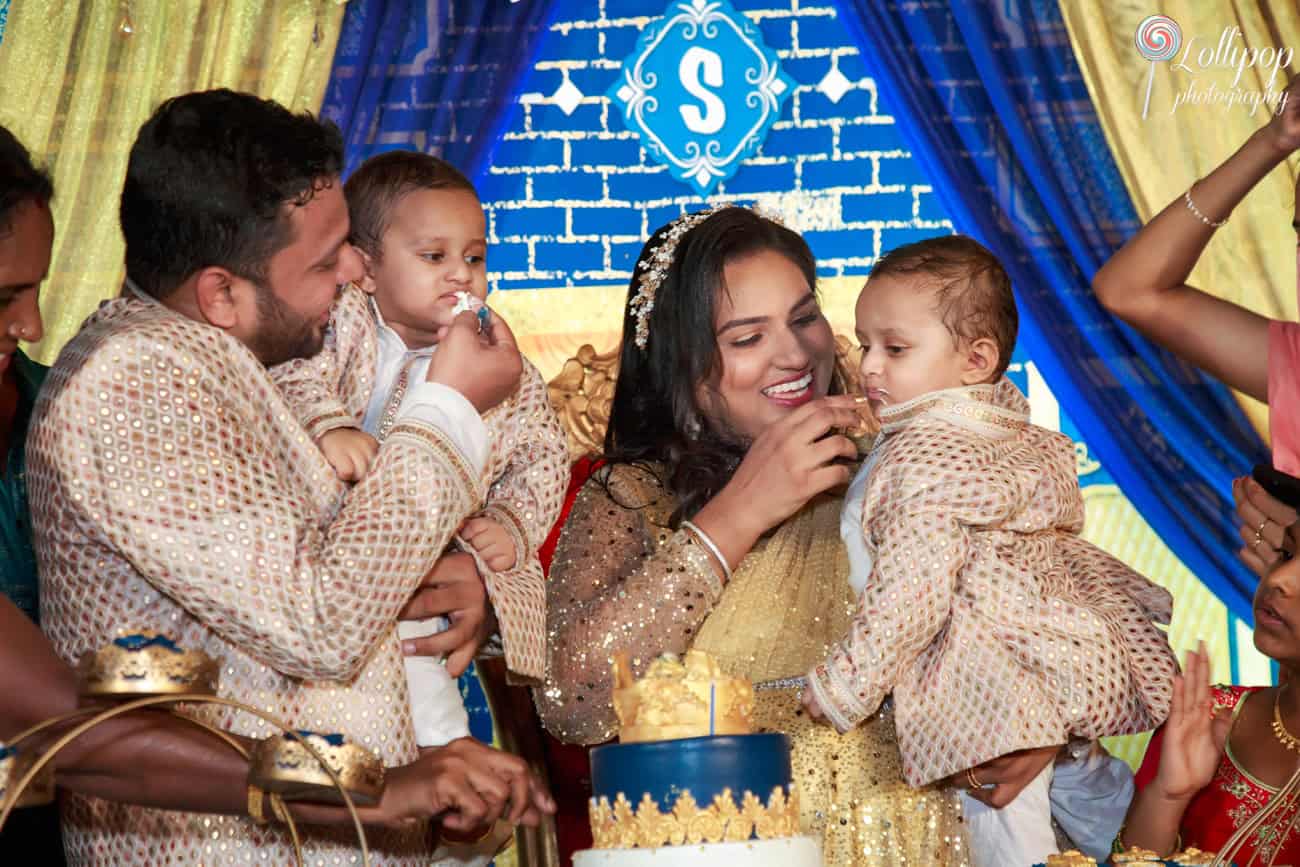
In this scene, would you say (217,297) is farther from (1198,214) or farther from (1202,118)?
(1202,118)

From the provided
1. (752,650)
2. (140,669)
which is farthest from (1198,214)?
(140,669)

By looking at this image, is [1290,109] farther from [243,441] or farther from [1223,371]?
[243,441]

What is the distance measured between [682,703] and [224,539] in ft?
2.12

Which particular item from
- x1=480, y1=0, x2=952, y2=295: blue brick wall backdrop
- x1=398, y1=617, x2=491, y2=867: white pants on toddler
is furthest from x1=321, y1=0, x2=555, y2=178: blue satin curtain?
x1=398, y1=617, x2=491, y2=867: white pants on toddler

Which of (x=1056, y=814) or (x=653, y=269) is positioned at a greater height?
(x=653, y=269)

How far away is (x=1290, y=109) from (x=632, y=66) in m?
2.53

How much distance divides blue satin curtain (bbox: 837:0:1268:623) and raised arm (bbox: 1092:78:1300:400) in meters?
1.48

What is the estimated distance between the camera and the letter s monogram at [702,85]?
5219 mm

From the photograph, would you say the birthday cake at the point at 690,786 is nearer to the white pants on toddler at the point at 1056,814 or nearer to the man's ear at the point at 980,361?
the white pants on toddler at the point at 1056,814

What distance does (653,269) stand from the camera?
3.38 meters

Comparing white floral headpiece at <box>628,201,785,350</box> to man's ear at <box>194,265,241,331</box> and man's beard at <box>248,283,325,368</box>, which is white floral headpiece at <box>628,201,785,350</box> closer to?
man's beard at <box>248,283,325,368</box>

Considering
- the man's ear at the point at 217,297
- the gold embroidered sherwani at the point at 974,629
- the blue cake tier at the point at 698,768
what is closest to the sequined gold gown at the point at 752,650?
the gold embroidered sherwani at the point at 974,629

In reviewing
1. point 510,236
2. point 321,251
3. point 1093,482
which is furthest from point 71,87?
point 1093,482

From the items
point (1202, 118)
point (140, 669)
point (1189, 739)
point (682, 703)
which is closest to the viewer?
point (140, 669)
